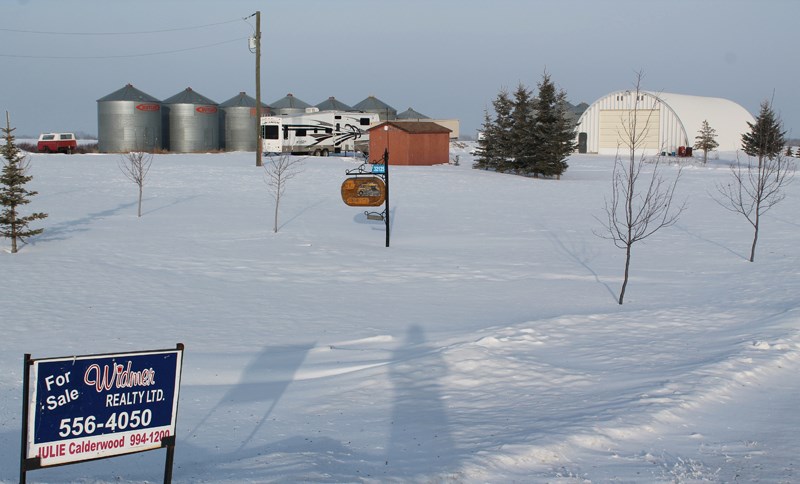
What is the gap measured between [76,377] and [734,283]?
16.6 metres

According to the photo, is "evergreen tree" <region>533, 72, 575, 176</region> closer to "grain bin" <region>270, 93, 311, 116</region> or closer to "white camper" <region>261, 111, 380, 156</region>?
"white camper" <region>261, 111, 380, 156</region>

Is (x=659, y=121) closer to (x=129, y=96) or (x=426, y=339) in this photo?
(x=129, y=96)

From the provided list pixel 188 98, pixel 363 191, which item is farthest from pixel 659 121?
pixel 363 191

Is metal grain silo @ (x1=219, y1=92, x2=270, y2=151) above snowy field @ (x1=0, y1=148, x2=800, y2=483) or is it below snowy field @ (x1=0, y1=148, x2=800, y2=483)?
above

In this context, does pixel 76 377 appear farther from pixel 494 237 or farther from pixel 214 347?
pixel 494 237

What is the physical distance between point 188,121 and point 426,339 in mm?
49204

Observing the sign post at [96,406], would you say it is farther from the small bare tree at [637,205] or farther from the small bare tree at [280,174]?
the small bare tree at [280,174]

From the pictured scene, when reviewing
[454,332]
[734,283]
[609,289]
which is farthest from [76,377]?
[734,283]

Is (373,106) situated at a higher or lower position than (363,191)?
higher

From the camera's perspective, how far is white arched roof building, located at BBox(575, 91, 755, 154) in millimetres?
69812

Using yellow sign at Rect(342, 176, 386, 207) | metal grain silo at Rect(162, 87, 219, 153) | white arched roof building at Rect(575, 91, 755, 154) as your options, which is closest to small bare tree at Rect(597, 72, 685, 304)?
yellow sign at Rect(342, 176, 386, 207)

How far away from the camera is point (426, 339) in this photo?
12758 millimetres

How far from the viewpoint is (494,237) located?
26109 mm

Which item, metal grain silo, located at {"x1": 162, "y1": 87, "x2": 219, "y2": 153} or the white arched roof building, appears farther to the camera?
the white arched roof building
